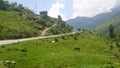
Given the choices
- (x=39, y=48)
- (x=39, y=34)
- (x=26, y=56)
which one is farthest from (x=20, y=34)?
(x=26, y=56)

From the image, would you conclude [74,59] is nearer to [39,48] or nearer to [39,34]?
[39,48]

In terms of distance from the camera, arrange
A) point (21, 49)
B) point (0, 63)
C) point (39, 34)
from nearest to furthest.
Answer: point (0, 63)
point (21, 49)
point (39, 34)

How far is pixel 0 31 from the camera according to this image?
129 metres

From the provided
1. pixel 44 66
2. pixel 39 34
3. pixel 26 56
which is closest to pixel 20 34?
pixel 39 34

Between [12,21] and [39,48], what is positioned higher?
[12,21]

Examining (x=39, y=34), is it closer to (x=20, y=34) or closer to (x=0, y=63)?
(x=20, y=34)

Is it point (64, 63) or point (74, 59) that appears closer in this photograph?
point (64, 63)

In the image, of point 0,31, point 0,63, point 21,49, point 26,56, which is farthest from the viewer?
point 0,31

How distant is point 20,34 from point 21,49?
5700 cm

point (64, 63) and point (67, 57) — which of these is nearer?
point (64, 63)

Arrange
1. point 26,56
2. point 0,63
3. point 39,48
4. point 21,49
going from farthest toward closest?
1. point 39,48
2. point 21,49
3. point 26,56
4. point 0,63

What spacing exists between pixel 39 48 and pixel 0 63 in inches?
902

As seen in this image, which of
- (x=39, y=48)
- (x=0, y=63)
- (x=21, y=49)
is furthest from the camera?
(x=39, y=48)

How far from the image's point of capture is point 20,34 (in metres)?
135
